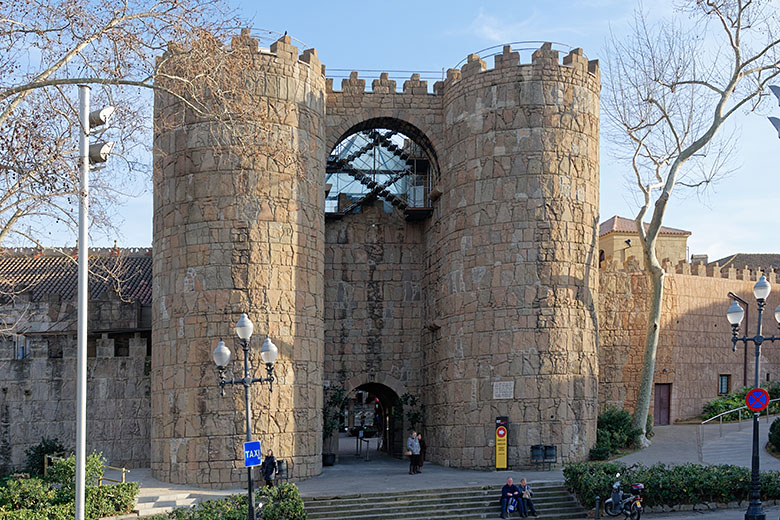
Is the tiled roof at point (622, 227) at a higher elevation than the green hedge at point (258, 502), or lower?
higher

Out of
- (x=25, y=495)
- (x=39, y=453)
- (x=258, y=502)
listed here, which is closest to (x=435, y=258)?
(x=258, y=502)

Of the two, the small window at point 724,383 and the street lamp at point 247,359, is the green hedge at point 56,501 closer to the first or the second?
the street lamp at point 247,359

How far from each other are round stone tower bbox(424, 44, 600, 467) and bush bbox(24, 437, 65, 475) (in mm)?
11500

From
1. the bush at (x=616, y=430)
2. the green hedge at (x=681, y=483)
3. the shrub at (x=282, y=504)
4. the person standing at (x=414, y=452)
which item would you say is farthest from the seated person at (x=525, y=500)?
the bush at (x=616, y=430)

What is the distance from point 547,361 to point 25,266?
1996cm

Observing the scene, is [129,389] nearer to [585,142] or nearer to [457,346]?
[457,346]

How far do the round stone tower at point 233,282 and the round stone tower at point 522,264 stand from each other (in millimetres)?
4335

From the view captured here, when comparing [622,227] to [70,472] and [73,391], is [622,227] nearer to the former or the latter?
[73,391]

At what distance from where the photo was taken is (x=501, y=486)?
22.6m

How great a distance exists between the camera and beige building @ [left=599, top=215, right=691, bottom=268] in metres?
39.6

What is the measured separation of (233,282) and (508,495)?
357 inches

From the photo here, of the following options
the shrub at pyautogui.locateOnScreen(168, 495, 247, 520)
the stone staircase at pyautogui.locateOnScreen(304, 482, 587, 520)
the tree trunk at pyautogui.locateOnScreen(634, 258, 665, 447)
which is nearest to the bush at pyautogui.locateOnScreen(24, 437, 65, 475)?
the shrub at pyautogui.locateOnScreen(168, 495, 247, 520)

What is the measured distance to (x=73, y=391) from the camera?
28.7m

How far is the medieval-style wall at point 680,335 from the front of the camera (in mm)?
30984
